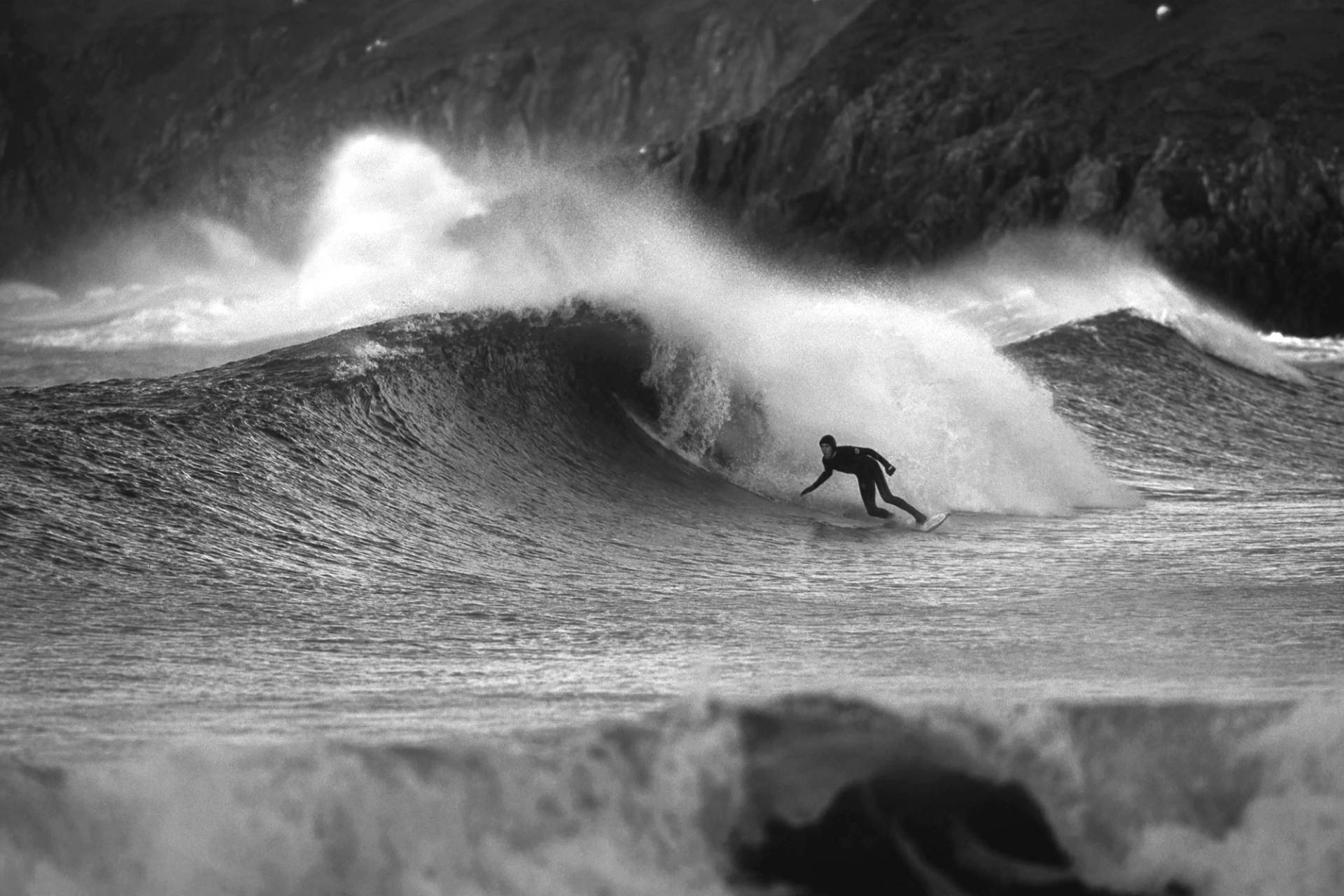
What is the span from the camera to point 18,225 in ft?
360

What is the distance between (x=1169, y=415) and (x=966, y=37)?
45441 mm

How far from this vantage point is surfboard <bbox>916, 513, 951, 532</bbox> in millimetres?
12062

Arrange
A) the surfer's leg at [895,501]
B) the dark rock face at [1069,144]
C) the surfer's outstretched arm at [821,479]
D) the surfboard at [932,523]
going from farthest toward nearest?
the dark rock face at [1069,144], the surfer's outstretched arm at [821,479], the surfer's leg at [895,501], the surfboard at [932,523]

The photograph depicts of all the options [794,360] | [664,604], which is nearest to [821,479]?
[794,360]

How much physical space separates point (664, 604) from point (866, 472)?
151 inches

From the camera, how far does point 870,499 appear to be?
12.3 metres

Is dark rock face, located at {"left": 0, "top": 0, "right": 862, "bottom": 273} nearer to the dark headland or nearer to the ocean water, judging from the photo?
the dark headland

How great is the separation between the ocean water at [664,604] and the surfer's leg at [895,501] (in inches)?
7.4

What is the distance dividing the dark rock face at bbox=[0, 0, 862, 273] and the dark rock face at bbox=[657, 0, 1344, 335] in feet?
73.5

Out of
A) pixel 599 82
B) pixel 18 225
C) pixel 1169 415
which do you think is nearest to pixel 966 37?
pixel 599 82

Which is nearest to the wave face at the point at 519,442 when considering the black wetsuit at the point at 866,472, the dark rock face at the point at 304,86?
the black wetsuit at the point at 866,472

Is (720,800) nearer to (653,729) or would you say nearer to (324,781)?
(653,729)

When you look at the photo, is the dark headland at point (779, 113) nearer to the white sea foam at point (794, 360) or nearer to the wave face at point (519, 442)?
the white sea foam at point (794, 360)

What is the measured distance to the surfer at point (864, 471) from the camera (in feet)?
40.3
